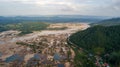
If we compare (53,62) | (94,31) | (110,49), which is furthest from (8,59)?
(94,31)

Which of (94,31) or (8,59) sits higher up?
(94,31)

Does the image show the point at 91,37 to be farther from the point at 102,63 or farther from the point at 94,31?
the point at 102,63

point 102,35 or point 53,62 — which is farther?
point 102,35

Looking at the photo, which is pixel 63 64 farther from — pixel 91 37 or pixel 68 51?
pixel 91 37

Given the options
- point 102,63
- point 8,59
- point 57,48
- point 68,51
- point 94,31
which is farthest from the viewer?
point 94,31

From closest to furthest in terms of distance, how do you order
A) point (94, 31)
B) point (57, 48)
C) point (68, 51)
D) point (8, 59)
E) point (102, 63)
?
point (102, 63)
point (8, 59)
point (68, 51)
point (57, 48)
point (94, 31)

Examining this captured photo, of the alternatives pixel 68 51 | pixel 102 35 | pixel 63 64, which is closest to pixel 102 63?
pixel 63 64
